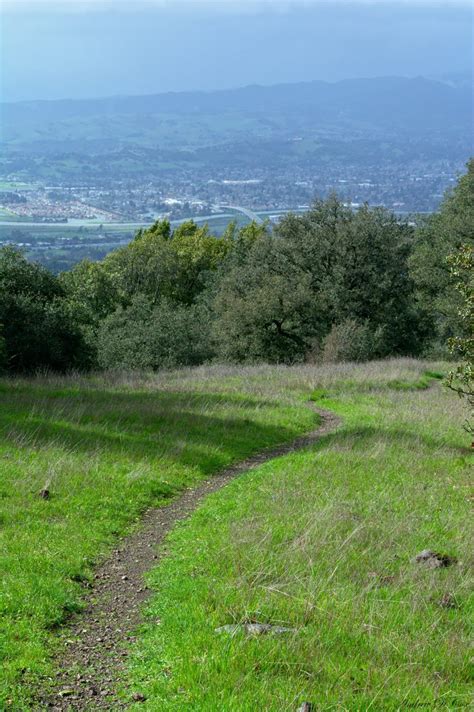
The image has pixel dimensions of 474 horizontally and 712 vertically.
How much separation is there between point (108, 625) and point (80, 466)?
17.8ft

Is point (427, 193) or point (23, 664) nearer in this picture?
point (23, 664)

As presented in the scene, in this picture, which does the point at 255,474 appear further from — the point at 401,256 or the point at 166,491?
the point at 401,256

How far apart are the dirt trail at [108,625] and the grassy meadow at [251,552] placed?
6.2 inches

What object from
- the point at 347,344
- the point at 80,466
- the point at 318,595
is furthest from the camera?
the point at 347,344

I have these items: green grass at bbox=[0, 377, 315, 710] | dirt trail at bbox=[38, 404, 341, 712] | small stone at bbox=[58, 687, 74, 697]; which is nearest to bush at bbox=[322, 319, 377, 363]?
green grass at bbox=[0, 377, 315, 710]

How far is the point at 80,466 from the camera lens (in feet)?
40.3

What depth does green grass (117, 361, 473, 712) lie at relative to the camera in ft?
18.3

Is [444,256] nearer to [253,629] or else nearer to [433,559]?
[433,559]

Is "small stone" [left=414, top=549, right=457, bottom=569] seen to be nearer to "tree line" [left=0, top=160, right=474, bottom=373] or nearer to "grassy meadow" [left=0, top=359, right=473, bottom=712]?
"grassy meadow" [left=0, top=359, right=473, bottom=712]

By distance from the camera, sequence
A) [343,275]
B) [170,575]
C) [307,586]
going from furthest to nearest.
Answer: [343,275] < [170,575] < [307,586]

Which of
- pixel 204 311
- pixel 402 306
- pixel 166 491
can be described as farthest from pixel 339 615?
pixel 204 311

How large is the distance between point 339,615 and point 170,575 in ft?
7.15

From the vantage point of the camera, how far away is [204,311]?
167 ft

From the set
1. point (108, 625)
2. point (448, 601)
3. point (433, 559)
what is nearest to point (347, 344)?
point (433, 559)
